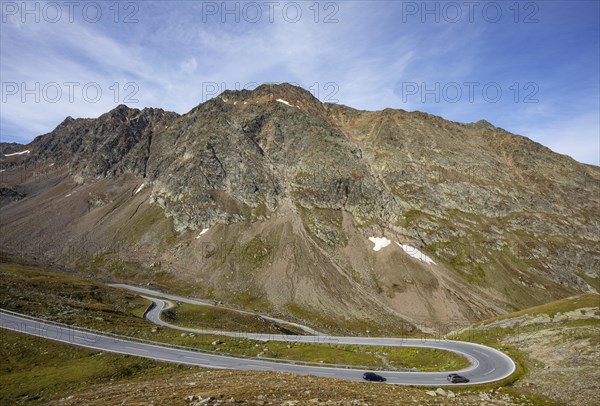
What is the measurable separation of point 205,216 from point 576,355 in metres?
175

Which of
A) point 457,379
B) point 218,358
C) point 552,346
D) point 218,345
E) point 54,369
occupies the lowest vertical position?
point 218,345

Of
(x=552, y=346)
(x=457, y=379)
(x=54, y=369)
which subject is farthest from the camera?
(x=552, y=346)

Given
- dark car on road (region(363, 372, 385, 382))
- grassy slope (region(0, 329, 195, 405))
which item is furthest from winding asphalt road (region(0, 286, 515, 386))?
grassy slope (region(0, 329, 195, 405))

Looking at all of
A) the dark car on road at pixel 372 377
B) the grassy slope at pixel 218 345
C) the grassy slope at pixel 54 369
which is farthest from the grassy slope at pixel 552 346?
the grassy slope at pixel 54 369

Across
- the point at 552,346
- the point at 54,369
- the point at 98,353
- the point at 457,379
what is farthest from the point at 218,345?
the point at 552,346

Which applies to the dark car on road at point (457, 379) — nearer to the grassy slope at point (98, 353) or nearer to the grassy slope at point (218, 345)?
the grassy slope at point (98, 353)

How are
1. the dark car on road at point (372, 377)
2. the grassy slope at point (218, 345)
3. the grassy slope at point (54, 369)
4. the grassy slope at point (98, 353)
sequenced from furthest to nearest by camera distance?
the grassy slope at point (218, 345)
the dark car on road at point (372, 377)
the grassy slope at point (98, 353)
the grassy slope at point (54, 369)

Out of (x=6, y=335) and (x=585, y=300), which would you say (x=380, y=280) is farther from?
(x=6, y=335)

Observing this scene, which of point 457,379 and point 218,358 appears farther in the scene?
point 218,358

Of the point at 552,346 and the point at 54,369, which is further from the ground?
the point at 54,369

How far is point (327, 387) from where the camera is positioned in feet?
90.9

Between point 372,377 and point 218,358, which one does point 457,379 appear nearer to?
point 372,377

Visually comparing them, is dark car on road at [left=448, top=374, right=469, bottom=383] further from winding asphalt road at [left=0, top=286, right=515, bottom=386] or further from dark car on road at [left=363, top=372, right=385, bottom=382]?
dark car on road at [left=363, top=372, right=385, bottom=382]

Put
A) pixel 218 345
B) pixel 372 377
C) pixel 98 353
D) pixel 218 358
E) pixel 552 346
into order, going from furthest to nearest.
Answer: pixel 218 345 < pixel 552 346 < pixel 218 358 < pixel 98 353 < pixel 372 377
